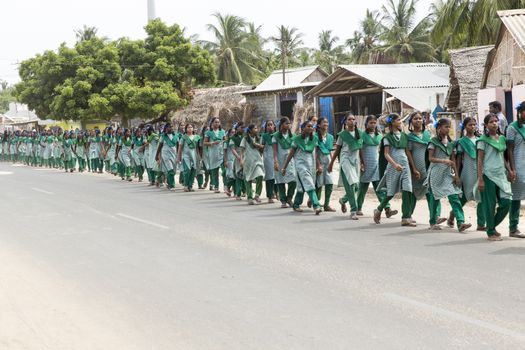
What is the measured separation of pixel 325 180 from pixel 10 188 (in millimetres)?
10646

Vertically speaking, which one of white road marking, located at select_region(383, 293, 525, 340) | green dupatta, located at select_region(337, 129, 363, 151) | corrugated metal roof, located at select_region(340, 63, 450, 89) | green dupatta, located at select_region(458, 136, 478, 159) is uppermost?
corrugated metal roof, located at select_region(340, 63, 450, 89)

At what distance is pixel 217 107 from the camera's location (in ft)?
126

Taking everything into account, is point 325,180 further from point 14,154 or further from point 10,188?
point 14,154

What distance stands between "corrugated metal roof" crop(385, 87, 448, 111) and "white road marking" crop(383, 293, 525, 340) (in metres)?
22.4

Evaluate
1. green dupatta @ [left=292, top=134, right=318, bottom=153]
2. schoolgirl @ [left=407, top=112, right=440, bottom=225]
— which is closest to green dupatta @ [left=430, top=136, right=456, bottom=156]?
schoolgirl @ [left=407, top=112, right=440, bottom=225]

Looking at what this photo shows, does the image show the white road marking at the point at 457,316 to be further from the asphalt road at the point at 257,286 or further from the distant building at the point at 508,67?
the distant building at the point at 508,67

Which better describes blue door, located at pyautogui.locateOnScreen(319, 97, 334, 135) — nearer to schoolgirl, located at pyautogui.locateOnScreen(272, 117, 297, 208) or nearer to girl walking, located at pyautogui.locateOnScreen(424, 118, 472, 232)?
schoolgirl, located at pyautogui.locateOnScreen(272, 117, 297, 208)

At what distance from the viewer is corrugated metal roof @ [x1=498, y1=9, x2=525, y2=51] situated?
19625 mm

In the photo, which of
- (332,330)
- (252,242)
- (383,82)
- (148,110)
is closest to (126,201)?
(252,242)

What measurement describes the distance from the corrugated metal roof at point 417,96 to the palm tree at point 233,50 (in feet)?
85.8

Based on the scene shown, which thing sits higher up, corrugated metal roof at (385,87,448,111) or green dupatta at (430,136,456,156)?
corrugated metal roof at (385,87,448,111)

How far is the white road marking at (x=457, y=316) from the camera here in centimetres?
500

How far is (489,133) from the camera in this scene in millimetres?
9234

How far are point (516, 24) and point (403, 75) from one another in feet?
38.2
